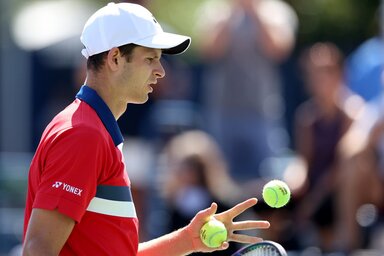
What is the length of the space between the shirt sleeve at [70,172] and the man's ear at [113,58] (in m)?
0.42

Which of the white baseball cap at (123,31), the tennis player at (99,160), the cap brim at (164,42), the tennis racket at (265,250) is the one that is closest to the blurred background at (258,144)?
the tennis racket at (265,250)

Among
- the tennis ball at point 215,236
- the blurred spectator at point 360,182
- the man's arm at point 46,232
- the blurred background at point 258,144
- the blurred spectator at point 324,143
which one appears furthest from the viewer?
the blurred spectator at point 324,143

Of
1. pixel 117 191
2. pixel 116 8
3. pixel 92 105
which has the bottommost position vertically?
pixel 117 191

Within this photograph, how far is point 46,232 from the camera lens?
13.7ft

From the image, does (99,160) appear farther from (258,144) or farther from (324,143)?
(258,144)

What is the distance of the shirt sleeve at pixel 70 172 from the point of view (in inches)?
166

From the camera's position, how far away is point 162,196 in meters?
9.23

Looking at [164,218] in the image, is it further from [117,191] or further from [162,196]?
[117,191]

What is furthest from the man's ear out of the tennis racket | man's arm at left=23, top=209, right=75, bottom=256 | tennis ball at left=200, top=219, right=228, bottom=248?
the tennis racket

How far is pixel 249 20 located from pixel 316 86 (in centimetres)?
91

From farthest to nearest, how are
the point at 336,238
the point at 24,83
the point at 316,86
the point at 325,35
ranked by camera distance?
the point at 325,35 → the point at 24,83 → the point at 316,86 → the point at 336,238

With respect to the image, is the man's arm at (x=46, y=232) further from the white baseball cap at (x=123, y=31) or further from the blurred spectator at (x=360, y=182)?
the blurred spectator at (x=360, y=182)

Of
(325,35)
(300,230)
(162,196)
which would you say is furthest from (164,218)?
(325,35)

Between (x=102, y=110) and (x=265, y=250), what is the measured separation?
3.13 ft
